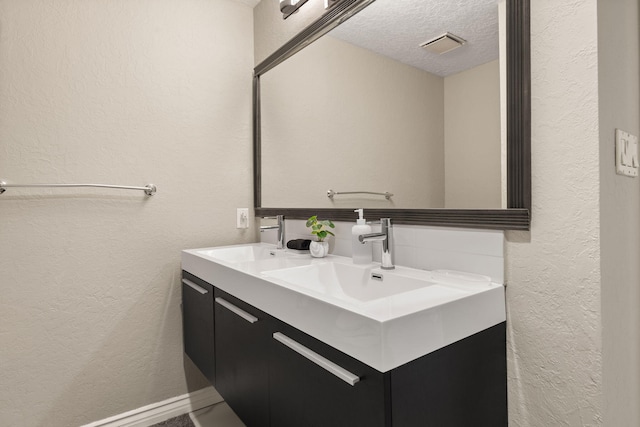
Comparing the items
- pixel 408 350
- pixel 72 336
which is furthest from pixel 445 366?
pixel 72 336

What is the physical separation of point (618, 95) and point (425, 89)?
498 mm

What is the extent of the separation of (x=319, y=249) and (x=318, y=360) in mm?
661

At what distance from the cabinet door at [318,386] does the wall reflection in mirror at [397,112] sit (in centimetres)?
58

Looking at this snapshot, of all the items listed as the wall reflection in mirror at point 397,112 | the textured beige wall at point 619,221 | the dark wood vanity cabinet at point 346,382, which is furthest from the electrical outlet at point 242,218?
the textured beige wall at point 619,221

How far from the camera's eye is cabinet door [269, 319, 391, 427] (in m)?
0.69

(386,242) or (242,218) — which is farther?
(242,218)

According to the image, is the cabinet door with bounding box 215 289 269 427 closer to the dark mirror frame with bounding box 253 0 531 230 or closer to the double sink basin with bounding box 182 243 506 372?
the double sink basin with bounding box 182 243 506 372

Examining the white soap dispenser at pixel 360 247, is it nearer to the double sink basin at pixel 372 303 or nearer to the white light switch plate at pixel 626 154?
the double sink basin at pixel 372 303

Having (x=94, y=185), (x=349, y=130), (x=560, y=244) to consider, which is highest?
(x=349, y=130)

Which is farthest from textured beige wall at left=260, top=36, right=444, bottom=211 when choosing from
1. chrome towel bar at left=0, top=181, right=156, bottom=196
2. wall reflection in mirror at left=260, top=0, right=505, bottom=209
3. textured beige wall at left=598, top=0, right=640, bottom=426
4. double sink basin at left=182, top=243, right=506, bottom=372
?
chrome towel bar at left=0, top=181, right=156, bottom=196

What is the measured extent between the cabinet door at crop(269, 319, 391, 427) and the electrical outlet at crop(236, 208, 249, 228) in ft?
3.52

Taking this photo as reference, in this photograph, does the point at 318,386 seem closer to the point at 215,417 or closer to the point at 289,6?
the point at 215,417

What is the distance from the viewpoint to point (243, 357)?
117 cm

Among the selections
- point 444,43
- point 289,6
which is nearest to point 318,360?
point 444,43
